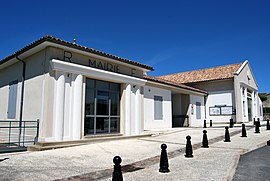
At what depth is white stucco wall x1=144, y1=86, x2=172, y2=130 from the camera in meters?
15.6

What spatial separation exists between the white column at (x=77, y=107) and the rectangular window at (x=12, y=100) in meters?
3.63

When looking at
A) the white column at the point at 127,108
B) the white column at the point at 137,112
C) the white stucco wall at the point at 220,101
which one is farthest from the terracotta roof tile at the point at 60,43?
the white stucco wall at the point at 220,101

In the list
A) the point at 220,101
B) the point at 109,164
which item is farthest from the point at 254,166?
the point at 220,101

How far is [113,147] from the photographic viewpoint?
9266 mm

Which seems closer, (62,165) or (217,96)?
(62,165)

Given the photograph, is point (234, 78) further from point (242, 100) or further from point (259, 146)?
point (259, 146)

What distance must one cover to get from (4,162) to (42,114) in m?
2.54

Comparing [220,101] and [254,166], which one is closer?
[254,166]

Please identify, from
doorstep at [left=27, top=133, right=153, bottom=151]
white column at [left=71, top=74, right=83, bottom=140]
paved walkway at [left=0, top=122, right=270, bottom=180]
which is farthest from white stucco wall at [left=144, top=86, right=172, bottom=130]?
paved walkway at [left=0, top=122, right=270, bottom=180]

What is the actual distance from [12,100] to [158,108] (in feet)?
30.9

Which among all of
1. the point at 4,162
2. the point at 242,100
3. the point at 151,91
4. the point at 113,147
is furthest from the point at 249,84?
the point at 4,162

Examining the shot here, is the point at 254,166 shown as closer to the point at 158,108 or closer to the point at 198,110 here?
the point at 158,108

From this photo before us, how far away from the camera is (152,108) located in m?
16.0

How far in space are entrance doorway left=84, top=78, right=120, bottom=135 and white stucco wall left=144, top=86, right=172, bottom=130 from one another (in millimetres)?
3853
